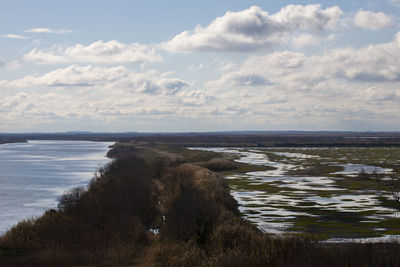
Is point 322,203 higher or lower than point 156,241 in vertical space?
lower

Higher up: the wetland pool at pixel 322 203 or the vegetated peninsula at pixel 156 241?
A: the vegetated peninsula at pixel 156 241

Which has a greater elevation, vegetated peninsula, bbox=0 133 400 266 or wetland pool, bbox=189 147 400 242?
vegetated peninsula, bbox=0 133 400 266

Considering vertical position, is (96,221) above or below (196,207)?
below

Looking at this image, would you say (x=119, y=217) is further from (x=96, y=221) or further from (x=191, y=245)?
(x=191, y=245)

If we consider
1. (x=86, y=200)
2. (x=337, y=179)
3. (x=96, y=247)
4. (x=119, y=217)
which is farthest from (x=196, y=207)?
(x=337, y=179)

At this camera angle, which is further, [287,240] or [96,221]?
[96,221]

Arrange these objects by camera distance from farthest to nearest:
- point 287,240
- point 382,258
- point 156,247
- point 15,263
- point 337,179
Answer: point 337,179 → point 156,247 → point 15,263 → point 287,240 → point 382,258

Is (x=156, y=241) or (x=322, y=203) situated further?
(x=322, y=203)

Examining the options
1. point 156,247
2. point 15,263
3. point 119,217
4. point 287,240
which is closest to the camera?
point 287,240

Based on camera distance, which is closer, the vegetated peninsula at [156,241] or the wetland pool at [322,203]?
the vegetated peninsula at [156,241]

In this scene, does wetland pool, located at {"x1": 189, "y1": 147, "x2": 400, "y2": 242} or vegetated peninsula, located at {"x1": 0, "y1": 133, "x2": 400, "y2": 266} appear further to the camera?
wetland pool, located at {"x1": 189, "y1": 147, "x2": 400, "y2": 242}
